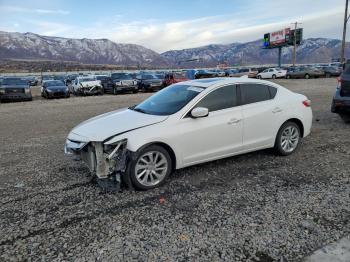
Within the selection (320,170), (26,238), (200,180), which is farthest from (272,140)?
(26,238)

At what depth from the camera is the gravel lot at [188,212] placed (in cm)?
339

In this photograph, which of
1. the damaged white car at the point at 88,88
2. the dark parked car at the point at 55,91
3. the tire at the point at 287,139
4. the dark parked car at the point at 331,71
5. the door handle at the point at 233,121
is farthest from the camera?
the dark parked car at the point at 331,71

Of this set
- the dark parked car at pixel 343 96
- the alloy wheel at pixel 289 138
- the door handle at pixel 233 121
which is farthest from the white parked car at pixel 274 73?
the door handle at pixel 233 121

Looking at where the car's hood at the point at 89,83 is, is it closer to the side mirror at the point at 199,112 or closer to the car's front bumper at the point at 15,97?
the car's front bumper at the point at 15,97

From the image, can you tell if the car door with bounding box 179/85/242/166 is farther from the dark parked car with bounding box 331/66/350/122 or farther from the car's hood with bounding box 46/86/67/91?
the car's hood with bounding box 46/86/67/91

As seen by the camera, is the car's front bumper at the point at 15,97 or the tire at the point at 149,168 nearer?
the tire at the point at 149,168

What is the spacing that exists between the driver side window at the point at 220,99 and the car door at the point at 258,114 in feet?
0.65

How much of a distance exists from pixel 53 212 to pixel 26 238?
23.7 inches

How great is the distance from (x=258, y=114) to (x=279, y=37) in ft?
250

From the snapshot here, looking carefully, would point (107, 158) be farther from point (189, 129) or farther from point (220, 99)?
point (220, 99)

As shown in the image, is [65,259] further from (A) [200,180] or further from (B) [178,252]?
(A) [200,180]

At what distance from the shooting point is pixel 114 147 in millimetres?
4734

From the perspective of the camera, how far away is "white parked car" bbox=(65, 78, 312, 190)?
4.72 meters

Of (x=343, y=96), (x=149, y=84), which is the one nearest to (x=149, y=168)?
(x=343, y=96)
